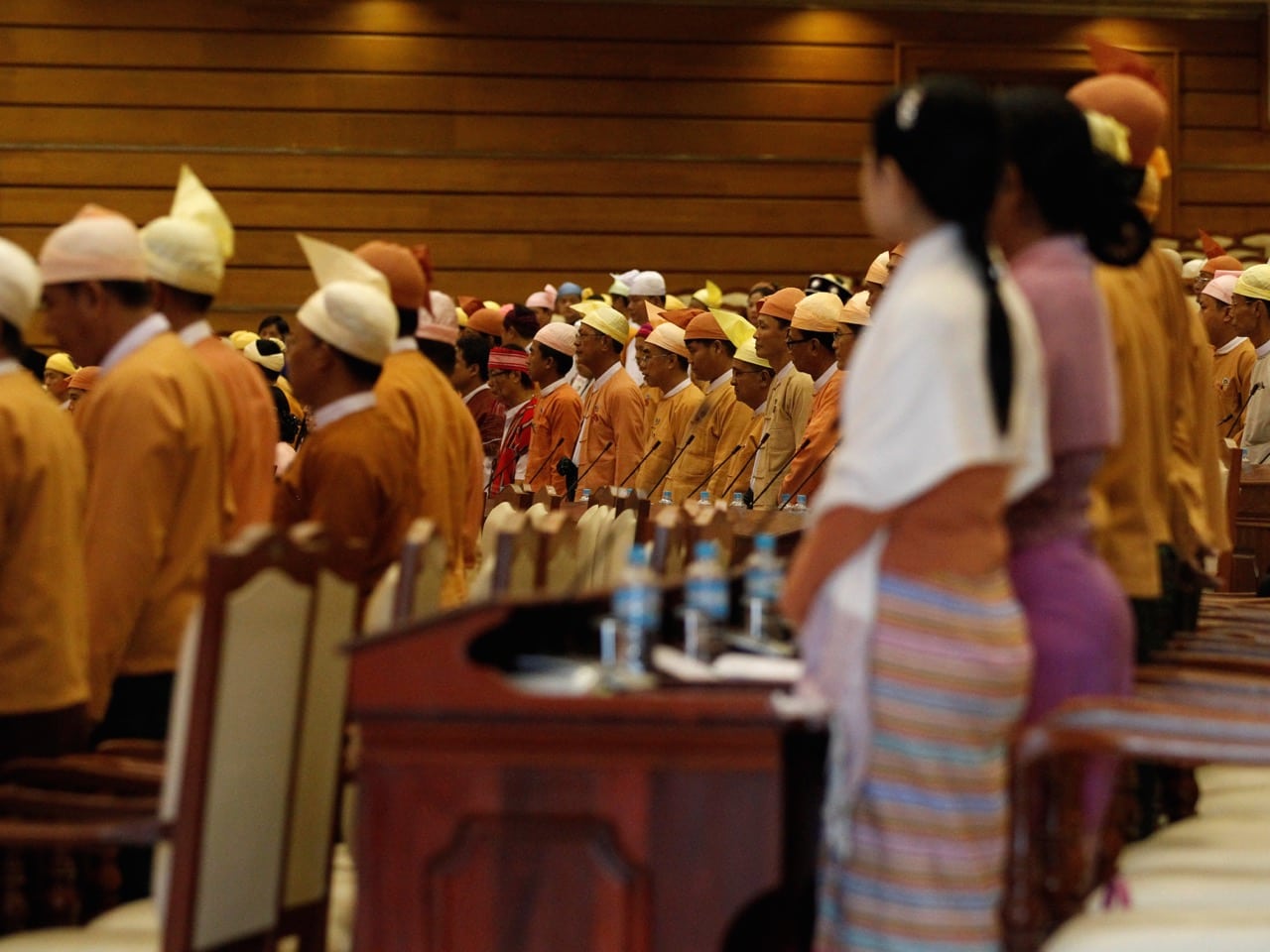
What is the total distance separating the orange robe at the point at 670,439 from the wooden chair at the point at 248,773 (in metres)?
6.16

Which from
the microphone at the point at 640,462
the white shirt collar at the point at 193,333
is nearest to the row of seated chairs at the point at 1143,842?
the white shirt collar at the point at 193,333

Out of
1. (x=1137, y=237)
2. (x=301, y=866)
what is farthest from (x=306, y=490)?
(x=1137, y=237)

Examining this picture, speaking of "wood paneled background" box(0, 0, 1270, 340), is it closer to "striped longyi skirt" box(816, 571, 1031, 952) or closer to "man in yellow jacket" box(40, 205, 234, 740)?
"man in yellow jacket" box(40, 205, 234, 740)

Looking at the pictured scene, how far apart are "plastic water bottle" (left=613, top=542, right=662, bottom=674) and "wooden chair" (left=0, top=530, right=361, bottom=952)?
43 centimetres

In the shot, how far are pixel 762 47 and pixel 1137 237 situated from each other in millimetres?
9634

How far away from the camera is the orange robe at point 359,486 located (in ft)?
12.5

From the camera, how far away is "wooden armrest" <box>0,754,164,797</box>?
279cm

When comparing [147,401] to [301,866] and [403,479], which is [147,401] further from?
[301,866]

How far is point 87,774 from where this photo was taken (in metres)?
2.79

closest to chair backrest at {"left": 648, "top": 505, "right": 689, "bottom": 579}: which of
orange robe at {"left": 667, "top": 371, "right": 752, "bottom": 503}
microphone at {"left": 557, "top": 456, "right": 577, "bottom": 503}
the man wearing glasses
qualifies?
the man wearing glasses

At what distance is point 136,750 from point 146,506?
41cm

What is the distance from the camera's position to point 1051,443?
98.3 inches

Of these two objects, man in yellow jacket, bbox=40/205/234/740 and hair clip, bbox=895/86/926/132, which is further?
man in yellow jacket, bbox=40/205/234/740

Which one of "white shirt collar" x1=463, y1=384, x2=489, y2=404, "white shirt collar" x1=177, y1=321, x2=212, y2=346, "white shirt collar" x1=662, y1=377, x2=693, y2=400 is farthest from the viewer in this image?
"white shirt collar" x1=463, y1=384, x2=489, y2=404
